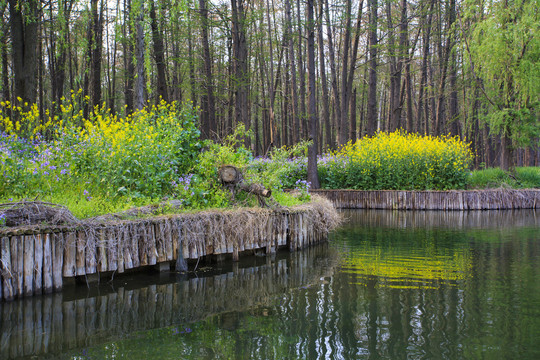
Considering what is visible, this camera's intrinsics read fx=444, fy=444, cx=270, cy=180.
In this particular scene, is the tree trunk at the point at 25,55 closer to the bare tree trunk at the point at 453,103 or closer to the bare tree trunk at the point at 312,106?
the bare tree trunk at the point at 312,106

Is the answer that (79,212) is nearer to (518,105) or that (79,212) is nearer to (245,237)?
(245,237)

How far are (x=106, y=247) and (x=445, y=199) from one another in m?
11.0

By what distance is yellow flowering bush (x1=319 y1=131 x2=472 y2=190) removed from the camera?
47.7ft

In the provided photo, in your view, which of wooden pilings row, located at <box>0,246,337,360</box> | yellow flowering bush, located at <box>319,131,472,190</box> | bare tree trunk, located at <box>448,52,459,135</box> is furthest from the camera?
bare tree trunk, located at <box>448,52,459,135</box>

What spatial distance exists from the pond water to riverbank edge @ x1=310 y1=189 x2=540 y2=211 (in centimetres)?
645

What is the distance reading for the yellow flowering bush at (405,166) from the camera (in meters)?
14.5

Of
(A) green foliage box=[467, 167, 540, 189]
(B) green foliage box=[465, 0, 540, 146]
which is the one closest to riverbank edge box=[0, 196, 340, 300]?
(A) green foliage box=[467, 167, 540, 189]

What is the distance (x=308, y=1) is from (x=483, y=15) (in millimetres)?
8734

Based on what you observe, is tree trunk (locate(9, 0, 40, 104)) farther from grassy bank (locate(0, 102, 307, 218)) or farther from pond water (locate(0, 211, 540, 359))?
pond water (locate(0, 211, 540, 359))

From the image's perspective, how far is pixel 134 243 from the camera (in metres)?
5.47

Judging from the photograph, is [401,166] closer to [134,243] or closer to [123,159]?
[123,159]

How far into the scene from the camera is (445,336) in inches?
148

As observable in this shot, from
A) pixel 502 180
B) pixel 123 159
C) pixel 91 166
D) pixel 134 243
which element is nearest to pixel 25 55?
pixel 91 166

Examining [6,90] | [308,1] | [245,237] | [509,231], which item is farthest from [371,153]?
[6,90]
